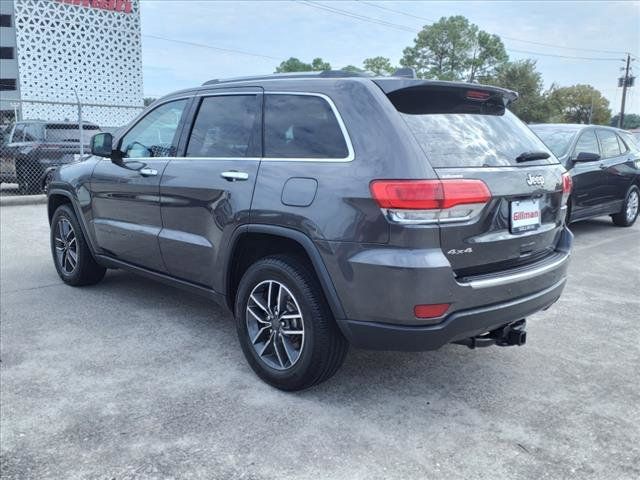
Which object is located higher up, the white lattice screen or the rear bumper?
the white lattice screen

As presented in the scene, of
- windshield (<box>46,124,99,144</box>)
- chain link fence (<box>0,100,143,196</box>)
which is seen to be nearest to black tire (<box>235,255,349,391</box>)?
chain link fence (<box>0,100,143,196</box>)

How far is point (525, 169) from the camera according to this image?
3.15 metres

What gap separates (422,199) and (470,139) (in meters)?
0.64

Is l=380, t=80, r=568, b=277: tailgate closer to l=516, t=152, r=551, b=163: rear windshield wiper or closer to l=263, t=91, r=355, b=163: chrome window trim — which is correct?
l=516, t=152, r=551, b=163: rear windshield wiper

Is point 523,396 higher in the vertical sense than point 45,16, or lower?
lower

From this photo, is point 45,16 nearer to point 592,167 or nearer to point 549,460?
point 592,167

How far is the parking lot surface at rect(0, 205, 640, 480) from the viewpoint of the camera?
102 inches

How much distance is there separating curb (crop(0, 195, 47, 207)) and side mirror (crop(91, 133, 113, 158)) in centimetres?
728

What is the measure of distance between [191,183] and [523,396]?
8.15ft

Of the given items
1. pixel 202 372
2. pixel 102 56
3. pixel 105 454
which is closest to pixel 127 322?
pixel 202 372

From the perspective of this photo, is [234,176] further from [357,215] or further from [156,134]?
[156,134]

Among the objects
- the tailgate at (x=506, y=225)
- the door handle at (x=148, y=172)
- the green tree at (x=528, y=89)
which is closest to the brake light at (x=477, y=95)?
the tailgate at (x=506, y=225)

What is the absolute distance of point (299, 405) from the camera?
10.3 feet

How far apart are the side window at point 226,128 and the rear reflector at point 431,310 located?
56.0 inches
